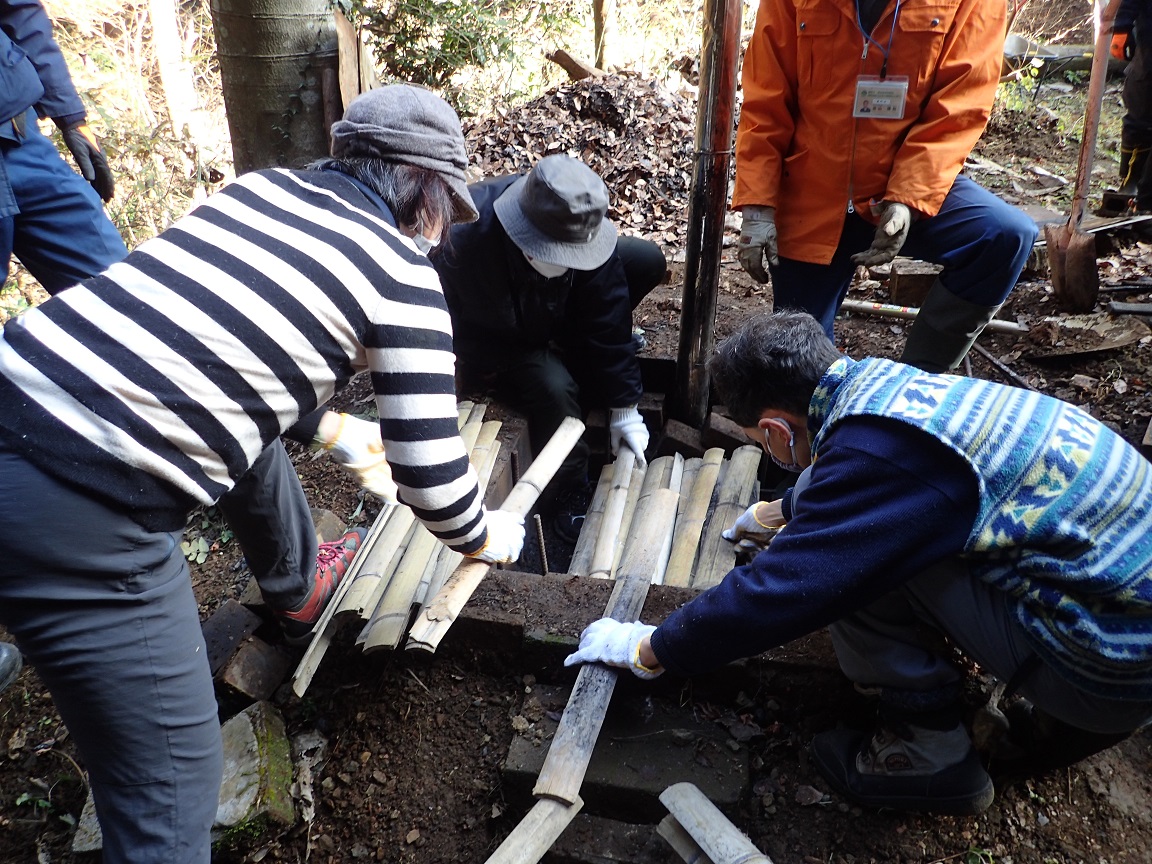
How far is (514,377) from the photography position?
3.85 meters

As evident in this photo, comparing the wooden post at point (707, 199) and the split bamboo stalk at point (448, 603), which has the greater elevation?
the wooden post at point (707, 199)

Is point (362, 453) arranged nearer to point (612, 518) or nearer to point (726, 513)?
point (612, 518)

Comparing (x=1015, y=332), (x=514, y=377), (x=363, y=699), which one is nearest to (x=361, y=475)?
(x=363, y=699)

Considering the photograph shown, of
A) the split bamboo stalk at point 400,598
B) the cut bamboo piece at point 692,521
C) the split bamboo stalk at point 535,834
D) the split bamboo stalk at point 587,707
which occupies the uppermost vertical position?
the split bamboo stalk at point 587,707

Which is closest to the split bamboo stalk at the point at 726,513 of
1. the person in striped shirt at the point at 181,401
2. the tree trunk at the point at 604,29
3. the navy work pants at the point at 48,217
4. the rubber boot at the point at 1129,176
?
the person in striped shirt at the point at 181,401

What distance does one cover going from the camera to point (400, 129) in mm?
1791

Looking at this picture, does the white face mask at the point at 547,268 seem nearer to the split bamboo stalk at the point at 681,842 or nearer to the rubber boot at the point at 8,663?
the split bamboo stalk at the point at 681,842

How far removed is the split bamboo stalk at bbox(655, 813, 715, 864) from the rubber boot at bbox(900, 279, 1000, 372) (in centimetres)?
237

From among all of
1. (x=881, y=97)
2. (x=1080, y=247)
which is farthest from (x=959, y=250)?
(x=1080, y=247)

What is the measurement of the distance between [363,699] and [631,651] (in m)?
0.99

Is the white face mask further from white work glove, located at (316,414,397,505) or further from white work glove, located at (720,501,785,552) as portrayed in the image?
white work glove, located at (720,501,785,552)

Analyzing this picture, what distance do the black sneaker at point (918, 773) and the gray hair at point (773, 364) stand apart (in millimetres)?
921

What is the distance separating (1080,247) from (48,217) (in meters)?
5.14

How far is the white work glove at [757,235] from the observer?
3197 millimetres
